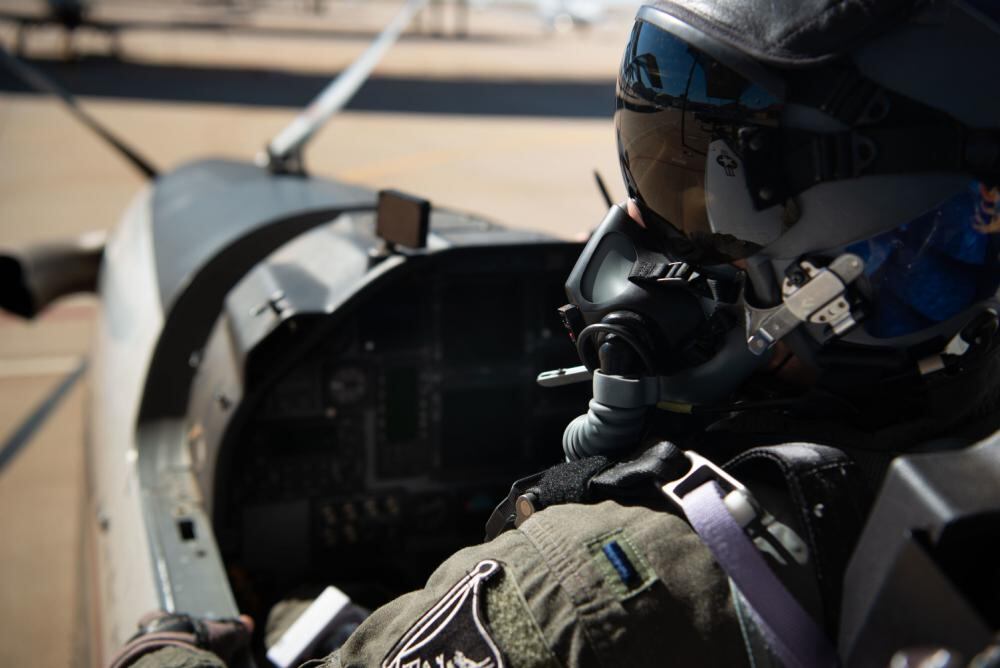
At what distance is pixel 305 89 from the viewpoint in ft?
56.1

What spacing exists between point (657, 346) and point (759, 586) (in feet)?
1.59

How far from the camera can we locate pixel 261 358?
8.21ft

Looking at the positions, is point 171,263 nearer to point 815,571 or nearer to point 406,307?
point 406,307

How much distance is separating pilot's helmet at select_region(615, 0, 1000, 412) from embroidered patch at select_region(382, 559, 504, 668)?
1.74 ft

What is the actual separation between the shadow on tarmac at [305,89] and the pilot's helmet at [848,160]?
13.6 m

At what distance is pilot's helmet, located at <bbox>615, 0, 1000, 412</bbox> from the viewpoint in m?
1.26

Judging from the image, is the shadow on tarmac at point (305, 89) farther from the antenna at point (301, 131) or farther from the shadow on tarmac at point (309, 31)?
the antenna at point (301, 131)

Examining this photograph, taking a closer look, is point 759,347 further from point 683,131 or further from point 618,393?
point 683,131

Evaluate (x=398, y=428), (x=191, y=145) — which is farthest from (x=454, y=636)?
(x=191, y=145)

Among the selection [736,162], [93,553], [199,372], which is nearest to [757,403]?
[736,162]

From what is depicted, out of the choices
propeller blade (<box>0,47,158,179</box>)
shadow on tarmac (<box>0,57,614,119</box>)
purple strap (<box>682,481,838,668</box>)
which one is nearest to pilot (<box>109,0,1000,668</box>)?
purple strap (<box>682,481,838,668</box>)

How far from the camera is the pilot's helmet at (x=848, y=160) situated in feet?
4.15

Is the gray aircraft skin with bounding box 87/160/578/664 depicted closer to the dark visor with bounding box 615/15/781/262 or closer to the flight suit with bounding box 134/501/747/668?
the dark visor with bounding box 615/15/781/262

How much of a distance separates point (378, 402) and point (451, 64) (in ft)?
66.6
